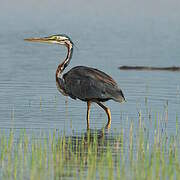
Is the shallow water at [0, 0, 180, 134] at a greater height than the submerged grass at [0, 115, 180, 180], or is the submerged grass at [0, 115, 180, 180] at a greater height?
the shallow water at [0, 0, 180, 134]

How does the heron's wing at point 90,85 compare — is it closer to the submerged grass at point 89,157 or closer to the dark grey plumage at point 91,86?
the dark grey plumage at point 91,86

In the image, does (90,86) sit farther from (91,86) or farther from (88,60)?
(88,60)

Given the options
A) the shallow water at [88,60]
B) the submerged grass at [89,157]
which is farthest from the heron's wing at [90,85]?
the submerged grass at [89,157]

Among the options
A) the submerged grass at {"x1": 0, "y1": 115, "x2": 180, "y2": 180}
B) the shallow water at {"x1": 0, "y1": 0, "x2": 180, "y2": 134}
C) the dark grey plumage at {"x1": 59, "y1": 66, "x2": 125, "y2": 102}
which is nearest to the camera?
the submerged grass at {"x1": 0, "y1": 115, "x2": 180, "y2": 180}

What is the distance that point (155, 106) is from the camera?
1527 centimetres

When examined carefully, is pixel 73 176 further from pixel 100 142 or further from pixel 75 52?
pixel 75 52

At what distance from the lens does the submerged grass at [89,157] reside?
A: 973 centimetres

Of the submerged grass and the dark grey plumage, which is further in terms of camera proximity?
the dark grey plumage

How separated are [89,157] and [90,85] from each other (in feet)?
12.0

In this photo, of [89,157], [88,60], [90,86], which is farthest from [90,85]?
[88,60]

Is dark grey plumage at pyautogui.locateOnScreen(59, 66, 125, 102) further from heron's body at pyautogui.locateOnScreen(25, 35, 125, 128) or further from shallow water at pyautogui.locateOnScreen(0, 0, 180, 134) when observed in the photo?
shallow water at pyautogui.locateOnScreen(0, 0, 180, 134)

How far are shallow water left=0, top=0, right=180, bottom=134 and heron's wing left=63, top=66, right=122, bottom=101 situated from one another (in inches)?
14.9

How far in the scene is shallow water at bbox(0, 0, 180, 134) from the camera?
14.4 meters

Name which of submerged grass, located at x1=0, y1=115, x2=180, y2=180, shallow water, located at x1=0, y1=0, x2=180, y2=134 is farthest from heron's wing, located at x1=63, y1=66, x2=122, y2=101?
submerged grass, located at x1=0, y1=115, x2=180, y2=180
